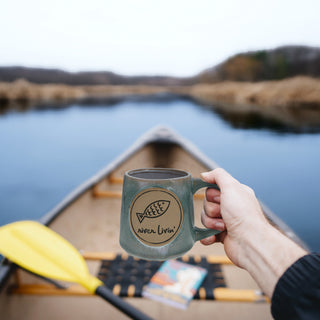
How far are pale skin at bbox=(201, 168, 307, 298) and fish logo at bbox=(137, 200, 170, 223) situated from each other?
123 mm

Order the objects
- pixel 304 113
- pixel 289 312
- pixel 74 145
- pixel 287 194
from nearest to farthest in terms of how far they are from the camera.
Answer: pixel 289 312 < pixel 287 194 < pixel 74 145 < pixel 304 113

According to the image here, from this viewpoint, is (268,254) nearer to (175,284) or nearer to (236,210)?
(236,210)

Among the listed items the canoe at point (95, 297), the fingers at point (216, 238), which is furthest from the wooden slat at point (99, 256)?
the fingers at point (216, 238)

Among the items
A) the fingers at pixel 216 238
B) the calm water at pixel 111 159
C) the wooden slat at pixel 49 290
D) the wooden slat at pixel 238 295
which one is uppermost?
the fingers at pixel 216 238

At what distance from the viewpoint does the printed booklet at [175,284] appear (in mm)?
1195

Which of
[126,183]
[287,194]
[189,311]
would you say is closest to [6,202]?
[287,194]

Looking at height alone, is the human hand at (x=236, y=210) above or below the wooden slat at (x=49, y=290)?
above

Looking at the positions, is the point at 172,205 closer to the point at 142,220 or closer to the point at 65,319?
the point at 142,220

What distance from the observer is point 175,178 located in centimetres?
44

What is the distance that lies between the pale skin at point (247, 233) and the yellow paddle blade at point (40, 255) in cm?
55

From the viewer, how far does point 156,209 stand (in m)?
0.43

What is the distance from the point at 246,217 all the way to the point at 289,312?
0.54 feet

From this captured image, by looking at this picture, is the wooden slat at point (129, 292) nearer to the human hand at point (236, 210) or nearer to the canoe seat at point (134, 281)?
the canoe seat at point (134, 281)

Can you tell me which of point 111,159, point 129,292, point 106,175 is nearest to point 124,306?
point 129,292
